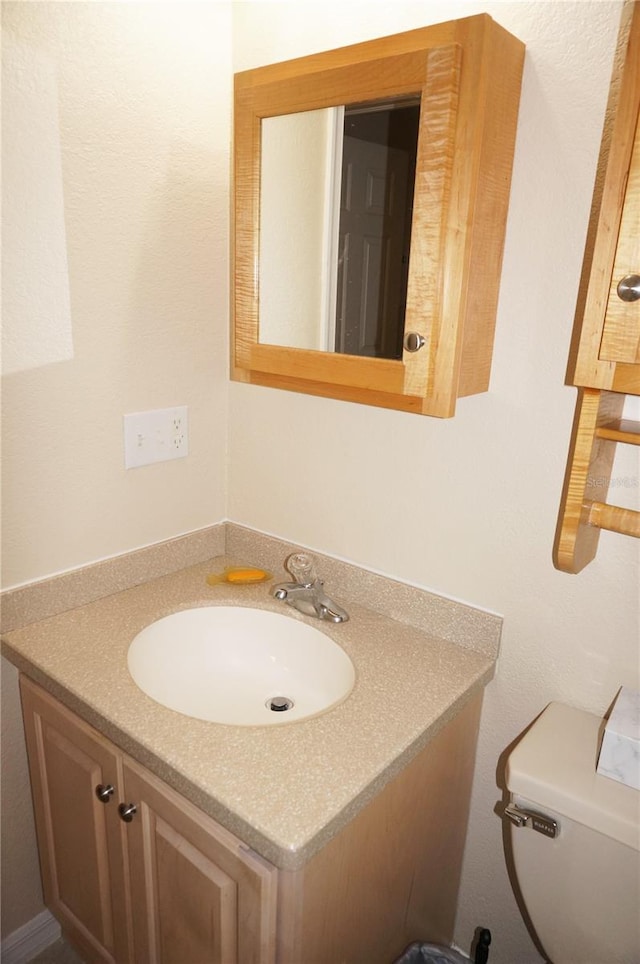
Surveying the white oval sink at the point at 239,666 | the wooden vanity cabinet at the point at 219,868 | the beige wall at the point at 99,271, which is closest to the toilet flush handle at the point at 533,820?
the wooden vanity cabinet at the point at 219,868

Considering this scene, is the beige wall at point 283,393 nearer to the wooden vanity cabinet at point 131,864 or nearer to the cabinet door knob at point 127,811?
the wooden vanity cabinet at point 131,864

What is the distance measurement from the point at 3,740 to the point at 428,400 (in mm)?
1025

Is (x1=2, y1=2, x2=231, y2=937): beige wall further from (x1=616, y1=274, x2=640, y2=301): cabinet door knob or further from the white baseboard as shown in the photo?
(x1=616, y1=274, x2=640, y2=301): cabinet door knob

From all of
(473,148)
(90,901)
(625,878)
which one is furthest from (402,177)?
(90,901)

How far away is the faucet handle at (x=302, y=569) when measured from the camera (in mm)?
1327

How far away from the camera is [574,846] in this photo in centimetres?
98

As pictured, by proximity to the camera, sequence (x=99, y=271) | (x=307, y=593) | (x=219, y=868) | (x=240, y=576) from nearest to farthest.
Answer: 1. (x=219, y=868)
2. (x=99, y=271)
3. (x=307, y=593)
4. (x=240, y=576)

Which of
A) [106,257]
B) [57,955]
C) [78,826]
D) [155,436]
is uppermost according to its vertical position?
[106,257]

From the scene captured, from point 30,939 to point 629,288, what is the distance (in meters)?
1.68

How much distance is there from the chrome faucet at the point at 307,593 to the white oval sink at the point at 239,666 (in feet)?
0.11

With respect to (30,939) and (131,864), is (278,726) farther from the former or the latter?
(30,939)

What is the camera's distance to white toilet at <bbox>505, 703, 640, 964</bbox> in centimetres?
94

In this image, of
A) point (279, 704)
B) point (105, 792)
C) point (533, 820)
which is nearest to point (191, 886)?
point (105, 792)

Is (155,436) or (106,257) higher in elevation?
(106,257)
